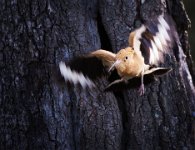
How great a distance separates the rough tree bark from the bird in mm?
92

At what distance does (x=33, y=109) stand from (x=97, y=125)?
40 centimetres

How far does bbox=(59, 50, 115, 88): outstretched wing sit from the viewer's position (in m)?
3.93

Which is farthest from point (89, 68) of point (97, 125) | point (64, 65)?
point (97, 125)

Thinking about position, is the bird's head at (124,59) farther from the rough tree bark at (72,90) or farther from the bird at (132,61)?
the rough tree bark at (72,90)

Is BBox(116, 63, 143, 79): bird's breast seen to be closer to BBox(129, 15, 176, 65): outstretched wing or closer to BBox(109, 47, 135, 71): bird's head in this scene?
BBox(109, 47, 135, 71): bird's head

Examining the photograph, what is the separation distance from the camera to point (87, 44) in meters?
4.28

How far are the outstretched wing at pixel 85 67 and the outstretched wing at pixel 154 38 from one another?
18cm

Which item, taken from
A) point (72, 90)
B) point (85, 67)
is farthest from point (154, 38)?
point (72, 90)

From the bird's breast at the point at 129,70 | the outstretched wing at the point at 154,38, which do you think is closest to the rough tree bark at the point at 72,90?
the outstretched wing at the point at 154,38

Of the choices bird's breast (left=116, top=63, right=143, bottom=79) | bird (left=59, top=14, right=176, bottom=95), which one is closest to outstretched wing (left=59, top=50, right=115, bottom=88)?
bird (left=59, top=14, right=176, bottom=95)

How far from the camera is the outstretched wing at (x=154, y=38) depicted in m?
4.11

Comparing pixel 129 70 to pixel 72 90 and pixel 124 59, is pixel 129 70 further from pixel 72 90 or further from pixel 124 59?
pixel 72 90

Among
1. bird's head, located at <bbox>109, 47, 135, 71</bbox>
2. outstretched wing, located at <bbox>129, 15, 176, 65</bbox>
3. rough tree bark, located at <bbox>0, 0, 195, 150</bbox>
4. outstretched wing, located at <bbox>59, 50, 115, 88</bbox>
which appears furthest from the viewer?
rough tree bark, located at <bbox>0, 0, 195, 150</bbox>

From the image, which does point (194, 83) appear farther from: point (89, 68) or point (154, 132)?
point (89, 68)
